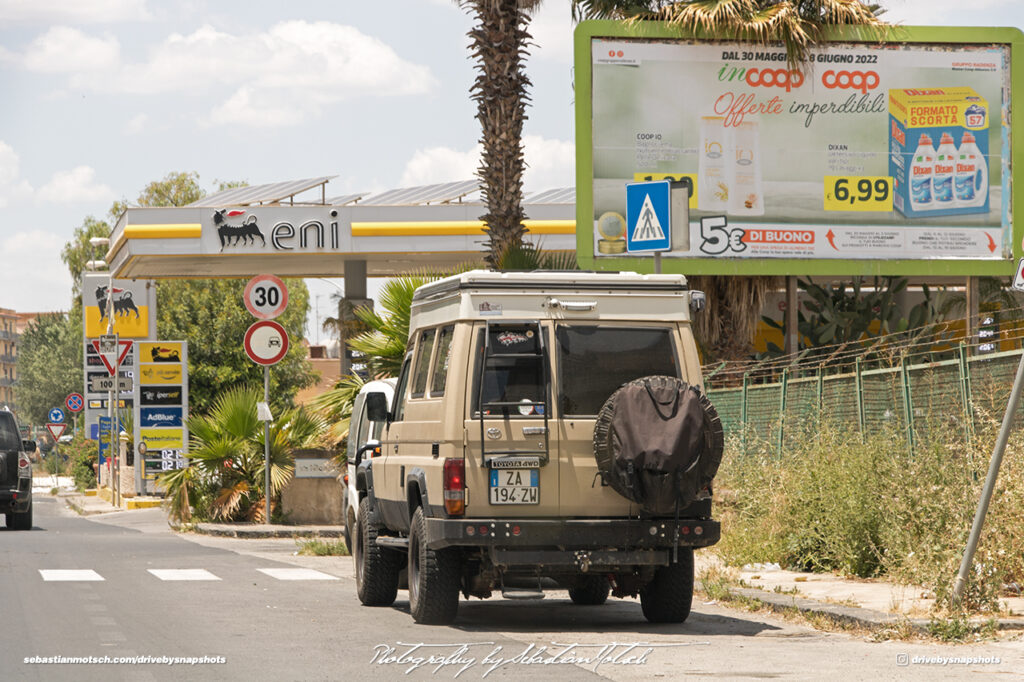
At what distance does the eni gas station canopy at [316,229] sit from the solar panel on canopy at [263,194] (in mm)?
42

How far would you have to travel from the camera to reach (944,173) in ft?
86.2

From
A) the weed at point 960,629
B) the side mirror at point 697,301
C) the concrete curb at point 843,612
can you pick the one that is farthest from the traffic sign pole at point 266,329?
the weed at point 960,629

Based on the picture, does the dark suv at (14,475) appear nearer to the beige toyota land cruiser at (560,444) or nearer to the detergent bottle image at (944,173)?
the beige toyota land cruiser at (560,444)

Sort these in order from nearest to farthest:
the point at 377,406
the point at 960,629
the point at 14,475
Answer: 1. the point at 960,629
2. the point at 377,406
3. the point at 14,475

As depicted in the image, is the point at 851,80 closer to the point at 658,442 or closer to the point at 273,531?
the point at 273,531

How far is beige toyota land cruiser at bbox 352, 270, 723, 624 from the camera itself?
1036 centimetres

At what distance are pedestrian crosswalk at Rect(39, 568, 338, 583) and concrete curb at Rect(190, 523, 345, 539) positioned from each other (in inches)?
217

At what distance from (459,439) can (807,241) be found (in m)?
16.4

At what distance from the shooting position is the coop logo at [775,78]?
1021 inches

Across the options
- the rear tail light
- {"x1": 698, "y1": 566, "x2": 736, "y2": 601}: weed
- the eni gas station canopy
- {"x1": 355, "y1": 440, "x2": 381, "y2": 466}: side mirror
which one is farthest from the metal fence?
the eni gas station canopy

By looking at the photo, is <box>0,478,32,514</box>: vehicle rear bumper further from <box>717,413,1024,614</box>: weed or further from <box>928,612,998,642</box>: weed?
<box>928,612,998,642</box>: weed

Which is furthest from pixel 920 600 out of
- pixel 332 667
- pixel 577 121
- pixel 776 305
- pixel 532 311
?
pixel 776 305

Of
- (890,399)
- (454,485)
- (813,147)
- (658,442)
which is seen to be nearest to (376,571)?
(454,485)

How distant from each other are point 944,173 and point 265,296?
1183 cm
